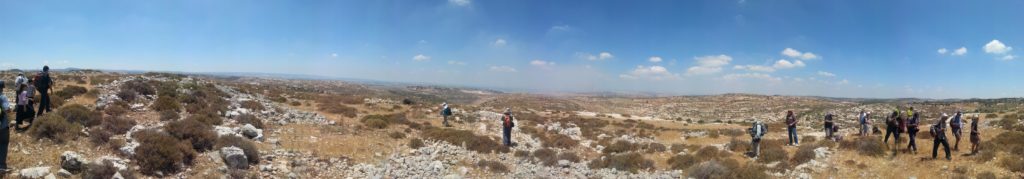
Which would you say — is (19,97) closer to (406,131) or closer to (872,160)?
(406,131)

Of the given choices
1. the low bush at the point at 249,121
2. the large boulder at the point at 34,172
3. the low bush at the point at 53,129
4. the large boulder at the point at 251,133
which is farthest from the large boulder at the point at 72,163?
the low bush at the point at 249,121

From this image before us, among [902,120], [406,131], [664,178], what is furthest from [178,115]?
[902,120]

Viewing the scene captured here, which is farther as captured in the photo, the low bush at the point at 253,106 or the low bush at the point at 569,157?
the low bush at the point at 253,106

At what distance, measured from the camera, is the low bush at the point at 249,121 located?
783 inches

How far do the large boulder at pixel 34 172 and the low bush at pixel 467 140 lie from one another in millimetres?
A: 13592

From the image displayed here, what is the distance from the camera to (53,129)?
12.8 meters

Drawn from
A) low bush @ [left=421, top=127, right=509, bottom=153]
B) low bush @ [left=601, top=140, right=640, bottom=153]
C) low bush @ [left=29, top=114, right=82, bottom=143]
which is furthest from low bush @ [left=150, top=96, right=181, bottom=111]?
low bush @ [left=601, top=140, right=640, bottom=153]

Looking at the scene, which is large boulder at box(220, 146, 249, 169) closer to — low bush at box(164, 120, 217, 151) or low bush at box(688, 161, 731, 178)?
low bush at box(164, 120, 217, 151)

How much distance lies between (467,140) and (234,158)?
10241 millimetres

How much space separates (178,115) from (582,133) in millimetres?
21612

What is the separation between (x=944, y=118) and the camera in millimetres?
15164

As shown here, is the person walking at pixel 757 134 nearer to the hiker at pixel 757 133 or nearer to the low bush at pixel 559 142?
the hiker at pixel 757 133

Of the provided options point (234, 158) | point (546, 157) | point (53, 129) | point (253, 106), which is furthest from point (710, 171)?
point (253, 106)

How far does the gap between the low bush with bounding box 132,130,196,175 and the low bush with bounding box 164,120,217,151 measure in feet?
2.02
